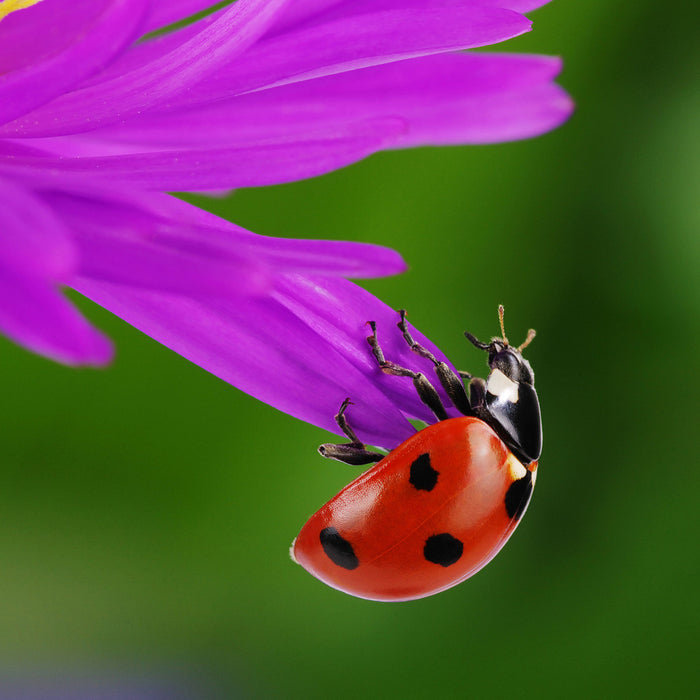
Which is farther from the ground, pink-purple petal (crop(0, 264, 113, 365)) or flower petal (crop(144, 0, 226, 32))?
flower petal (crop(144, 0, 226, 32))

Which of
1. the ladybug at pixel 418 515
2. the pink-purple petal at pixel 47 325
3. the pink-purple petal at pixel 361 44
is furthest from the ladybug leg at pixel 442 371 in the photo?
the pink-purple petal at pixel 47 325

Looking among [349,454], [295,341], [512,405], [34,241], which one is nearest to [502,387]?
[512,405]

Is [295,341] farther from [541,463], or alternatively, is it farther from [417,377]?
[541,463]

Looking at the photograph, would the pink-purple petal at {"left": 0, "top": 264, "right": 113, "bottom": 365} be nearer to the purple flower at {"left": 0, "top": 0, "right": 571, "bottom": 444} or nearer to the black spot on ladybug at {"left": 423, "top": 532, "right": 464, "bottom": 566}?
the purple flower at {"left": 0, "top": 0, "right": 571, "bottom": 444}

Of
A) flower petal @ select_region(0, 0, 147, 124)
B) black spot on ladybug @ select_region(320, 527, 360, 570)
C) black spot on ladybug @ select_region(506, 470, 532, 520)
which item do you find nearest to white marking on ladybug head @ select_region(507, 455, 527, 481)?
black spot on ladybug @ select_region(506, 470, 532, 520)

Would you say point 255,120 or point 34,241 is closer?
point 34,241

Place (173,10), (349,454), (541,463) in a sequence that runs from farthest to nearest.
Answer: (541,463) < (349,454) < (173,10)
